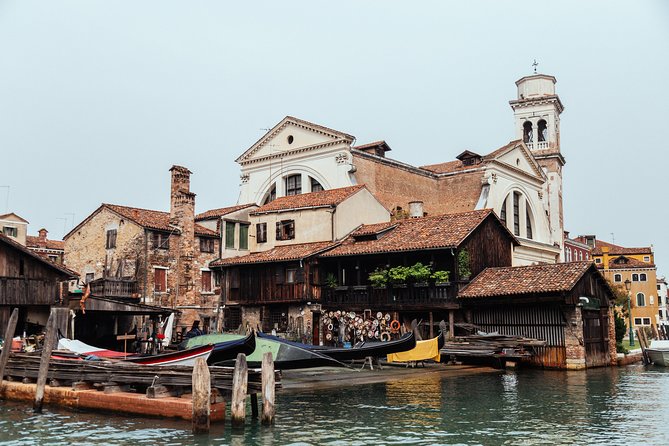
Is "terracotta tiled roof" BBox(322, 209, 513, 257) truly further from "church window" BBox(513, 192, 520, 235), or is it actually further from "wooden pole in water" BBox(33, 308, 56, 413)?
"wooden pole in water" BBox(33, 308, 56, 413)

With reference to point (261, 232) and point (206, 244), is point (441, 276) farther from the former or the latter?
point (206, 244)

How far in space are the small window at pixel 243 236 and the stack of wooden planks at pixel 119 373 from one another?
1718 cm

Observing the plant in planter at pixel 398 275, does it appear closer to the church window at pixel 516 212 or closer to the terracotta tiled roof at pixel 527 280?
the terracotta tiled roof at pixel 527 280

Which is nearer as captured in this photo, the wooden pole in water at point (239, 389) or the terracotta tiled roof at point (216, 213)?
the wooden pole in water at point (239, 389)

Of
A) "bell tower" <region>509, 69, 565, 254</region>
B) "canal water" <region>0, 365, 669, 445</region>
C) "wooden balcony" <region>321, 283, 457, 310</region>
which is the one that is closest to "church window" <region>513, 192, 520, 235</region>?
"bell tower" <region>509, 69, 565, 254</region>

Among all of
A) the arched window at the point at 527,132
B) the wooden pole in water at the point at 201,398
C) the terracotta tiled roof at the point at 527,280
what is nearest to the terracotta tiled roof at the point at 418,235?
the terracotta tiled roof at the point at 527,280

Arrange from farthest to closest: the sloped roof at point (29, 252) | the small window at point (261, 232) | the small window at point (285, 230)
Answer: the small window at point (261, 232)
the small window at point (285, 230)
the sloped roof at point (29, 252)

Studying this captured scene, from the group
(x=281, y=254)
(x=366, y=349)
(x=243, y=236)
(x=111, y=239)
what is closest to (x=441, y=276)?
(x=366, y=349)

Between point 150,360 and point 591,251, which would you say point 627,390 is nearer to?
point 150,360

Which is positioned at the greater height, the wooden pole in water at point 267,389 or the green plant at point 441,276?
the green plant at point 441,276

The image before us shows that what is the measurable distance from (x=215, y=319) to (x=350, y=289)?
710cm

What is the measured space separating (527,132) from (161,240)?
35.3m

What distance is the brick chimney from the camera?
1283 inches

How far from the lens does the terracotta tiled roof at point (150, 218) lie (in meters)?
32.0
